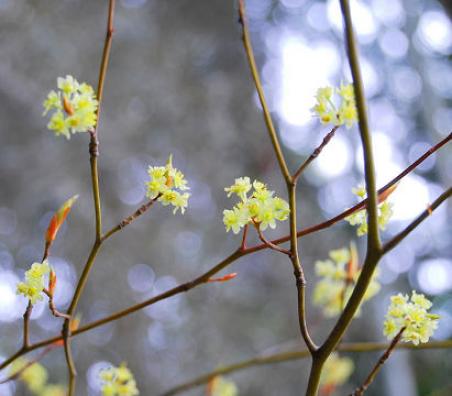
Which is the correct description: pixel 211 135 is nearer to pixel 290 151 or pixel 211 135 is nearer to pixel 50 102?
pixel 290 151

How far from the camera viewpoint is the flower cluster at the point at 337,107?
40 centimetres

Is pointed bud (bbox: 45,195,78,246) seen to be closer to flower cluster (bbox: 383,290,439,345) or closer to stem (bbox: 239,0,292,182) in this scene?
stem (bbox: 239,0,292,182)

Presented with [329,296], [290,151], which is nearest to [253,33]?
[290,151]

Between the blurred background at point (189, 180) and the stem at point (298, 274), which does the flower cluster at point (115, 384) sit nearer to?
the stem at point (298, 274)

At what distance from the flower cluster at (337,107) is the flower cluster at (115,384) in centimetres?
31

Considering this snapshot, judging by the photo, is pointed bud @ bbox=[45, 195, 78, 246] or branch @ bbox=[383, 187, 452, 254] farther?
pointed bud @ bbox=[45, 195, 78, 246]

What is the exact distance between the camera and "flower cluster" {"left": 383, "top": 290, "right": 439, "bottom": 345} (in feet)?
1.40

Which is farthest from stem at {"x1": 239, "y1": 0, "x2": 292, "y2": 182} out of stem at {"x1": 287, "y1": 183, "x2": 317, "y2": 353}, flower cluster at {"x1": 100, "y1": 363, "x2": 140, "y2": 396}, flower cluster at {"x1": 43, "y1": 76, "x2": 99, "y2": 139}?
flower cluster at {"x1": 100, "y1": 363, "x2": 140, "y2": 396}

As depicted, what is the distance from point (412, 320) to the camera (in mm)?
429

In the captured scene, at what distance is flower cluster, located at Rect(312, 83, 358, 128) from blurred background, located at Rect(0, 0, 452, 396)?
1023 mm

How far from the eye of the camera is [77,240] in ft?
5.88

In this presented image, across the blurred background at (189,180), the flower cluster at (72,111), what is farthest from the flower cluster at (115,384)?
the blurred background at (189,180)

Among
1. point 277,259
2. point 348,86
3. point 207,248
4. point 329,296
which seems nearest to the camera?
point 348,86

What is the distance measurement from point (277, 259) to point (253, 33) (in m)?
1.08
